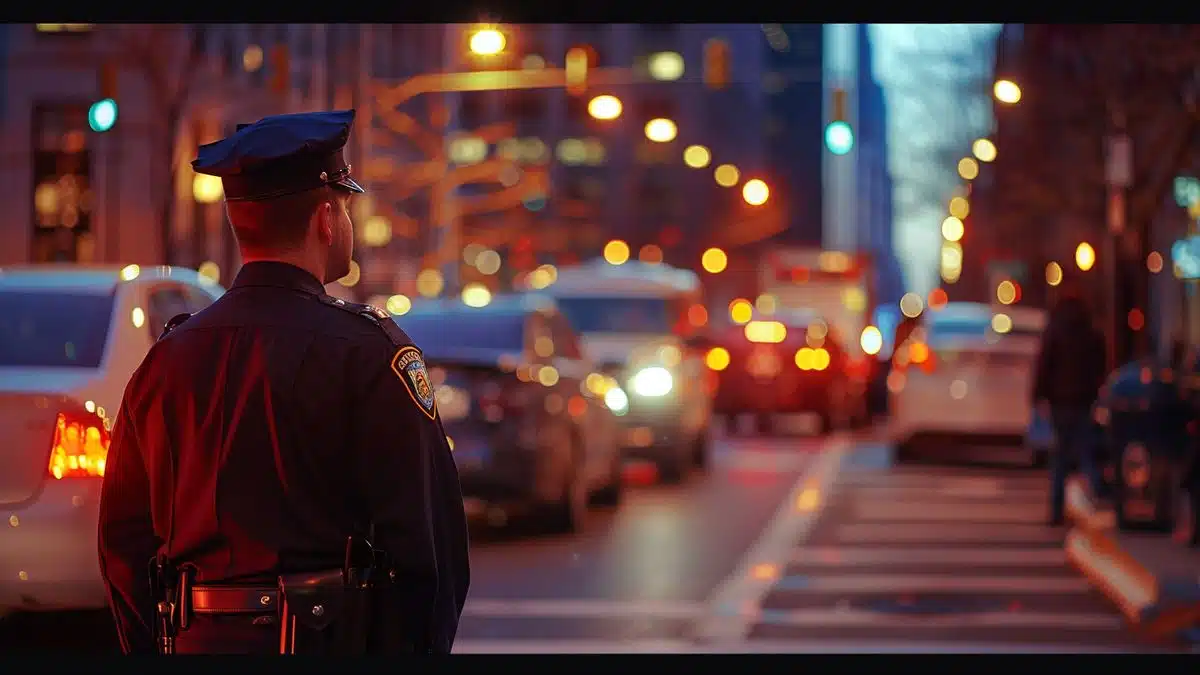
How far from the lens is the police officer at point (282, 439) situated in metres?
3.93

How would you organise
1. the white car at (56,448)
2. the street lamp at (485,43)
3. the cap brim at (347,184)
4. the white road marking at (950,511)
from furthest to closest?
1. the street lamp at (485,43)
2. the white road marking at (950,511)
3. the white car at (56,448)
4. the cap brim at (347,184)

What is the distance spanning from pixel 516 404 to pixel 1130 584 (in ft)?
13.6

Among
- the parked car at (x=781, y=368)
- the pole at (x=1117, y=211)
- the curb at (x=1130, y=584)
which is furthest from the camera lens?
the parked car at (x=781, y=368)

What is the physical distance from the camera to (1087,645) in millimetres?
10336

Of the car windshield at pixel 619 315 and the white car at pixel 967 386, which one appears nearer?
the car windshield at pixel 619 315

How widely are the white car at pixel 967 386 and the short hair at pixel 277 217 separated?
65.1 ft

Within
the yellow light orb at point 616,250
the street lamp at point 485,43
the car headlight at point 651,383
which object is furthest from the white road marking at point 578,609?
the yellow light orb at point 616,250

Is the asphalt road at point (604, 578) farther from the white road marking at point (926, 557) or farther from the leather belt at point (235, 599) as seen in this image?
the leather belt at point (235, 599)

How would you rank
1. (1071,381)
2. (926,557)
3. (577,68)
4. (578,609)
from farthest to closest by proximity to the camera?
(577,68), (1071,381), (926,557), (578,609)

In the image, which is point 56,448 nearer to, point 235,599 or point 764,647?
point 764,647

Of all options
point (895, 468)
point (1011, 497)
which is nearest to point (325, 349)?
point (1011, 497)

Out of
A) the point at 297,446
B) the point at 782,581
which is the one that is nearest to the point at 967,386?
the point at 782,581

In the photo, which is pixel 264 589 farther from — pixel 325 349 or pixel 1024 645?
pixel 1024 645

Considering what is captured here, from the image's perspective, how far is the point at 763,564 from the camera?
13992 mm
